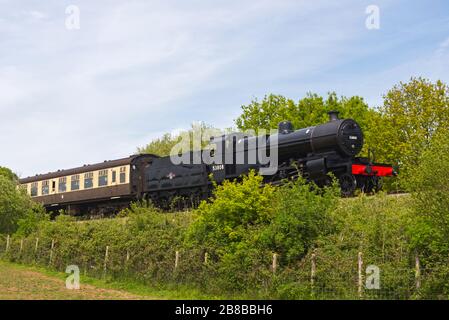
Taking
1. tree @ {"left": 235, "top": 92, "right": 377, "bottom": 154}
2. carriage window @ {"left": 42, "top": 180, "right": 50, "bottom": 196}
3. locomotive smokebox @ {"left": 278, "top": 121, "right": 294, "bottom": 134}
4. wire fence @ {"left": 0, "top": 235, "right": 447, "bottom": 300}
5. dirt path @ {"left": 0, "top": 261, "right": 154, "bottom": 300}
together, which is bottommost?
dirt path @ {"left": 0, "top": 261, "right": 154, "bottom": 300}

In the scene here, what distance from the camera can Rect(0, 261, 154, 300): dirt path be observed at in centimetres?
1647

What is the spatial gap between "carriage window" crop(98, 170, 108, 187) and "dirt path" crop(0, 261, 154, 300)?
15725mm

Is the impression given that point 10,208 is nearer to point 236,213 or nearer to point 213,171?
point 213,171

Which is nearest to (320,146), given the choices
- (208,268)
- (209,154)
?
(209,154)

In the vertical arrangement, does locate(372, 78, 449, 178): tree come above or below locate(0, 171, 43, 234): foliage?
above

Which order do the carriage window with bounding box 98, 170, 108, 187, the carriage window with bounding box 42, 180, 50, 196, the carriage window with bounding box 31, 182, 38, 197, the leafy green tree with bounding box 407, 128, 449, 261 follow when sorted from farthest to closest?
the carriage window with bounding box 31, 182, 38, 197
the carriage window with bounding box 42, 180, 50, 196
the carriage window with bounding box 98, 170, 108, 187
the leafy green tree with bounding box 407, 128, 449, 261

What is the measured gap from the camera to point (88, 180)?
1585 inches

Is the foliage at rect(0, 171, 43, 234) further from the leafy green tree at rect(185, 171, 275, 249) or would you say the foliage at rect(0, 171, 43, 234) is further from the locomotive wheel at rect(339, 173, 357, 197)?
the locomotive wheel at rect(339, 173, 357, 197)

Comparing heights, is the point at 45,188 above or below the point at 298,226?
above

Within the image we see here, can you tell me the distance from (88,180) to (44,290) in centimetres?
2280

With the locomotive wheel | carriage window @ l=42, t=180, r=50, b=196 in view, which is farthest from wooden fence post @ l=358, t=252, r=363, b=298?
carriage window @ l=42, t=180, r=50, b=196

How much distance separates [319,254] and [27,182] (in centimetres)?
3773

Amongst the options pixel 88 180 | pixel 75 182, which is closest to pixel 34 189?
pixel 75 182
